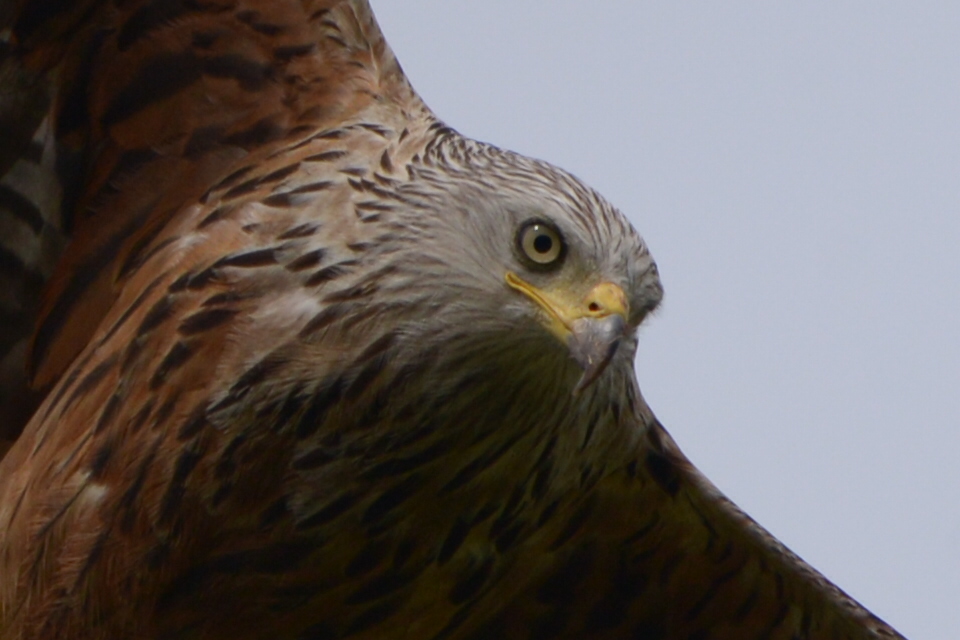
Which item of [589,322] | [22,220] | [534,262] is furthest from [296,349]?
[22,220]

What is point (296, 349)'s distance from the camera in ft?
15.8

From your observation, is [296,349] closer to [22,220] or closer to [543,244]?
[543,244]

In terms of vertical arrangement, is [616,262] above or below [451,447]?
above

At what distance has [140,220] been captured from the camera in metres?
5.55

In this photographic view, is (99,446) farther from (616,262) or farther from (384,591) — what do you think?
(616,262)

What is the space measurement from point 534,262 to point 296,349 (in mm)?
678

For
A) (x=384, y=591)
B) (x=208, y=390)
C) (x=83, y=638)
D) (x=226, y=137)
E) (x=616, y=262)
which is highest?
(x=616, y=262)

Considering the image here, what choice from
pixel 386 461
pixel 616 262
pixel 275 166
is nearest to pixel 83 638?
pixel 386 461

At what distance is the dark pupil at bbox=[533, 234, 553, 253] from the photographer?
455 centimetres

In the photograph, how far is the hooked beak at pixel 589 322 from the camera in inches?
171

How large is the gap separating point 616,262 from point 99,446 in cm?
149

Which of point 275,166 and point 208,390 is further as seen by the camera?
point 275,166

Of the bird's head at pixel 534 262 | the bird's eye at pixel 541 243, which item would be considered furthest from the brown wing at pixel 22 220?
the bird's eye at pixel 541 243

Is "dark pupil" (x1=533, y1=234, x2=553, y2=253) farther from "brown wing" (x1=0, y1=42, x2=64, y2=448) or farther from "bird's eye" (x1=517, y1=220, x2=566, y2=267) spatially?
"brown wing" (x1=0, y1=42, x2=64, y2=448)
